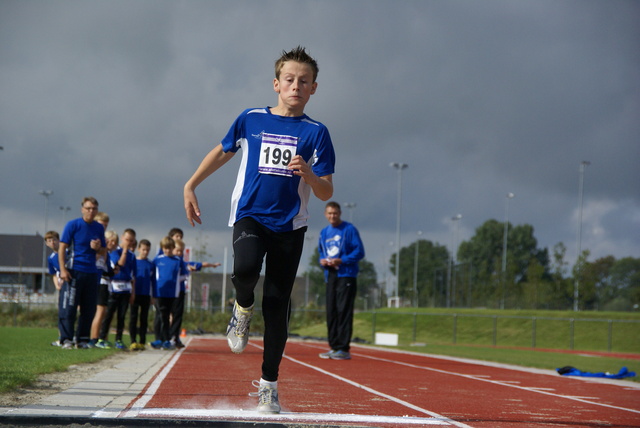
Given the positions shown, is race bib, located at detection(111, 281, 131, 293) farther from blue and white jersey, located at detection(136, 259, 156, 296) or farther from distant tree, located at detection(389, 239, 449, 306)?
distant tree, located at detection(389, 239, 449, 306)

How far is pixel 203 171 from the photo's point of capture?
477cm

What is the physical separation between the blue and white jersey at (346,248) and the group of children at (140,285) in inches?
103

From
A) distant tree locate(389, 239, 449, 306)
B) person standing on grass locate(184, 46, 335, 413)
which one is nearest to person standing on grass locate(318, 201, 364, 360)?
person standing on grass locate(184, 46, 335, 413)

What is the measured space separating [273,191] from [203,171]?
0.52m

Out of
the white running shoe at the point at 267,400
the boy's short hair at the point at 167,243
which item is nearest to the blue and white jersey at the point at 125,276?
the boy's short hair at the point at 167,243

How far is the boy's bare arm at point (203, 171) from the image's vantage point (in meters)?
4.70

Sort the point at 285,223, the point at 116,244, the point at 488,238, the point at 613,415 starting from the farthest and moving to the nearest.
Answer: the point at 488,238
the point at 116,244
the point at 613,415
the point at 285,223

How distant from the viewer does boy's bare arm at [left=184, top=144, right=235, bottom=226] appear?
15.4ft

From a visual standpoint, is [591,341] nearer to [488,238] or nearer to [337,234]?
[337,234]

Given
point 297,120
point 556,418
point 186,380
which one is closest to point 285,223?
point 297,120

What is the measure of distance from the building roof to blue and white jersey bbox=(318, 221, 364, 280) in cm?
8238

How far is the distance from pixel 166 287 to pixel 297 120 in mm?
8938

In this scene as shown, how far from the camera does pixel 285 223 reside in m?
4.57

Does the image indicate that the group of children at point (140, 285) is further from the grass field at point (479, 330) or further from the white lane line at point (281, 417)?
the grass field at point (479, 330)
